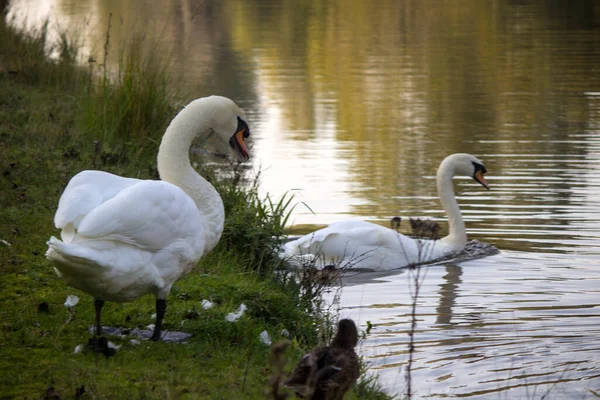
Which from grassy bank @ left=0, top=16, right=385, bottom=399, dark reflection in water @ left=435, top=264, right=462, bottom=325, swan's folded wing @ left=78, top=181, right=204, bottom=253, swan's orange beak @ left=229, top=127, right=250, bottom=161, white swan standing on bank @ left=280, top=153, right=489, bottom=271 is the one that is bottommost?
dark reflection in water @ left=435, top=264, right=462, bottom=325

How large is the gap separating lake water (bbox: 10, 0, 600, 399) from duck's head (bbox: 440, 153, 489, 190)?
541mm

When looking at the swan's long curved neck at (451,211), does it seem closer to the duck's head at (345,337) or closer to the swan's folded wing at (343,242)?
the swan's folded wing at (343,242)

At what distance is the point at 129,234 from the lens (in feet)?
15.4

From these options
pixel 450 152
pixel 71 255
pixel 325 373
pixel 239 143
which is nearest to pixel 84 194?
pixel 71 255

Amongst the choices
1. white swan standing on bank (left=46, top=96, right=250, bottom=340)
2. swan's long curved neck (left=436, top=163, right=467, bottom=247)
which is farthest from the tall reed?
white swan standing on bank (left=46, top=96, right=250, bottom=340)

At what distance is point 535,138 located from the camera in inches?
563

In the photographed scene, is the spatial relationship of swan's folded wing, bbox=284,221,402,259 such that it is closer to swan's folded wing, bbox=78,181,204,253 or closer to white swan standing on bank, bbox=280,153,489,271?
white swan standing on bank, bbox=280,153,489,271

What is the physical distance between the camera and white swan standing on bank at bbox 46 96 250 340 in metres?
4.55

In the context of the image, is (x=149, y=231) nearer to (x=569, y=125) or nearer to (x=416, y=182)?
(x=416, y=182)

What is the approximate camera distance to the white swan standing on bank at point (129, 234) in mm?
4551

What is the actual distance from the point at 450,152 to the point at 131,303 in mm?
8242

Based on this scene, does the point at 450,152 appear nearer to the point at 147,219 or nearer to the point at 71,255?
the point at 147,219

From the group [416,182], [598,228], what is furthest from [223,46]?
[598,228]

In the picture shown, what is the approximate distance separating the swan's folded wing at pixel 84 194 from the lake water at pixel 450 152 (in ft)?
6.33
